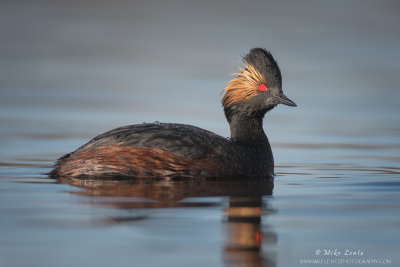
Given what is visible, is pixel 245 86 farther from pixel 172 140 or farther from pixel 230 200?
pixel 230 200

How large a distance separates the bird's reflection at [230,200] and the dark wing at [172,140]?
40 centimetres

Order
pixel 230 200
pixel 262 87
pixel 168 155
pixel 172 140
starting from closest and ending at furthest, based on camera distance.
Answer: pixel 230 200 < pixel 168 155 < pixel 172 140 < pixel 262 87

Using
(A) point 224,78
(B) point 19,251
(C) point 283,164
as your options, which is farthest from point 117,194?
(A) point 224,78

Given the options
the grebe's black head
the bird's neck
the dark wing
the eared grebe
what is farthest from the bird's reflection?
the grebe's black head

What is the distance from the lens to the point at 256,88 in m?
11.4

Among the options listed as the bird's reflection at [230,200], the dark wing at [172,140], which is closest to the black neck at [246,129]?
the dark wing at [172,140]

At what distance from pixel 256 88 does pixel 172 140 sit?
Result: 4.98 feet

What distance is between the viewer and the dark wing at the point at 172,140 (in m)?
10.4

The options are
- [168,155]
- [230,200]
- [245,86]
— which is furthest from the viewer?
[245,86]

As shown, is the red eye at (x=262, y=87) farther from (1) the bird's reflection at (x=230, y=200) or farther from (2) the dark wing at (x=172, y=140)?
(1) the bird's reflection at (x=230, y=200)

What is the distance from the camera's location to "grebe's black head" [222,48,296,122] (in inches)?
444

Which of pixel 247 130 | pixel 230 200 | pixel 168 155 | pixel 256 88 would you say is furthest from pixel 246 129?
pixel 230 200

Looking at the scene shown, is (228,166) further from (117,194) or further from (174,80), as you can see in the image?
(174,80)

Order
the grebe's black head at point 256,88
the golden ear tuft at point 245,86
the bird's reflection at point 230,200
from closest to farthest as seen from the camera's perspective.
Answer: the bird's reflection at point 230,200
the grebe's black head at point 256,88
the golden ear tuft at point 245,86
